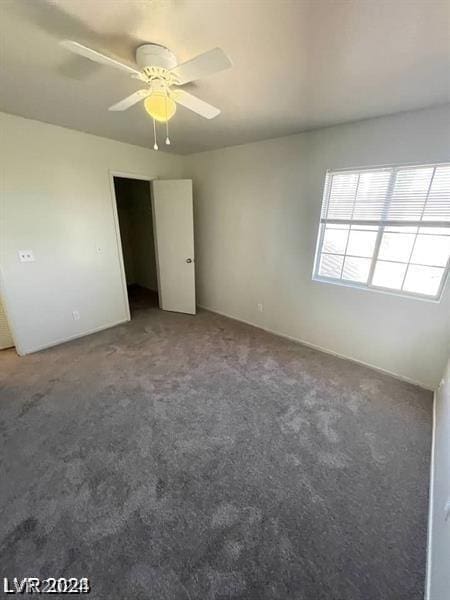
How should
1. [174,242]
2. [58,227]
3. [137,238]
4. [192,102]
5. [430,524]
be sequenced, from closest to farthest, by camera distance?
1. [430,524]
2. [192,102]
3. [58,227]
4. [174,242]
5. [137,238]

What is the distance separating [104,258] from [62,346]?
1.26 m

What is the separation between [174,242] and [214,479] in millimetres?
3178

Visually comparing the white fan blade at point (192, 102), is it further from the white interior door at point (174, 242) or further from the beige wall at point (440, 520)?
the beige wall at point (440, 520)

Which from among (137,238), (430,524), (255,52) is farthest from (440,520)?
(137,238)

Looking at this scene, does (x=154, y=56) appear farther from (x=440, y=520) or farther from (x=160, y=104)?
(x=440, y=520)

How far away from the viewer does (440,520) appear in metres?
1.20

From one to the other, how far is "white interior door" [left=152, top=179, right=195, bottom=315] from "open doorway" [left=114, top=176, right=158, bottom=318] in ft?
2.00

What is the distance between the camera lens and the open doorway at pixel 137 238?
4.74 metres

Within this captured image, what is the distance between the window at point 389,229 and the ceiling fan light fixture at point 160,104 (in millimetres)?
1815

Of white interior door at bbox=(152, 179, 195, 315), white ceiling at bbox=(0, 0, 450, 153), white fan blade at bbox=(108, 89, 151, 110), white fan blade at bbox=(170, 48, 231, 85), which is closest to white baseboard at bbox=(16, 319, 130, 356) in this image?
white interior door at bbox=(152, 179, 195, 315)

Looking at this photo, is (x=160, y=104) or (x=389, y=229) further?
(x=389, y=229)

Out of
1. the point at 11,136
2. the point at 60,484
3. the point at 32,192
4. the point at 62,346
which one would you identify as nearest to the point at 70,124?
the point at 11,136

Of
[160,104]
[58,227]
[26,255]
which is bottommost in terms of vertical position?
[26,255]

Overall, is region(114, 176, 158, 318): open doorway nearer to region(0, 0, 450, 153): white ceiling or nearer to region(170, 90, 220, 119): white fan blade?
region(0, 0, 450, 153): white ceiling
